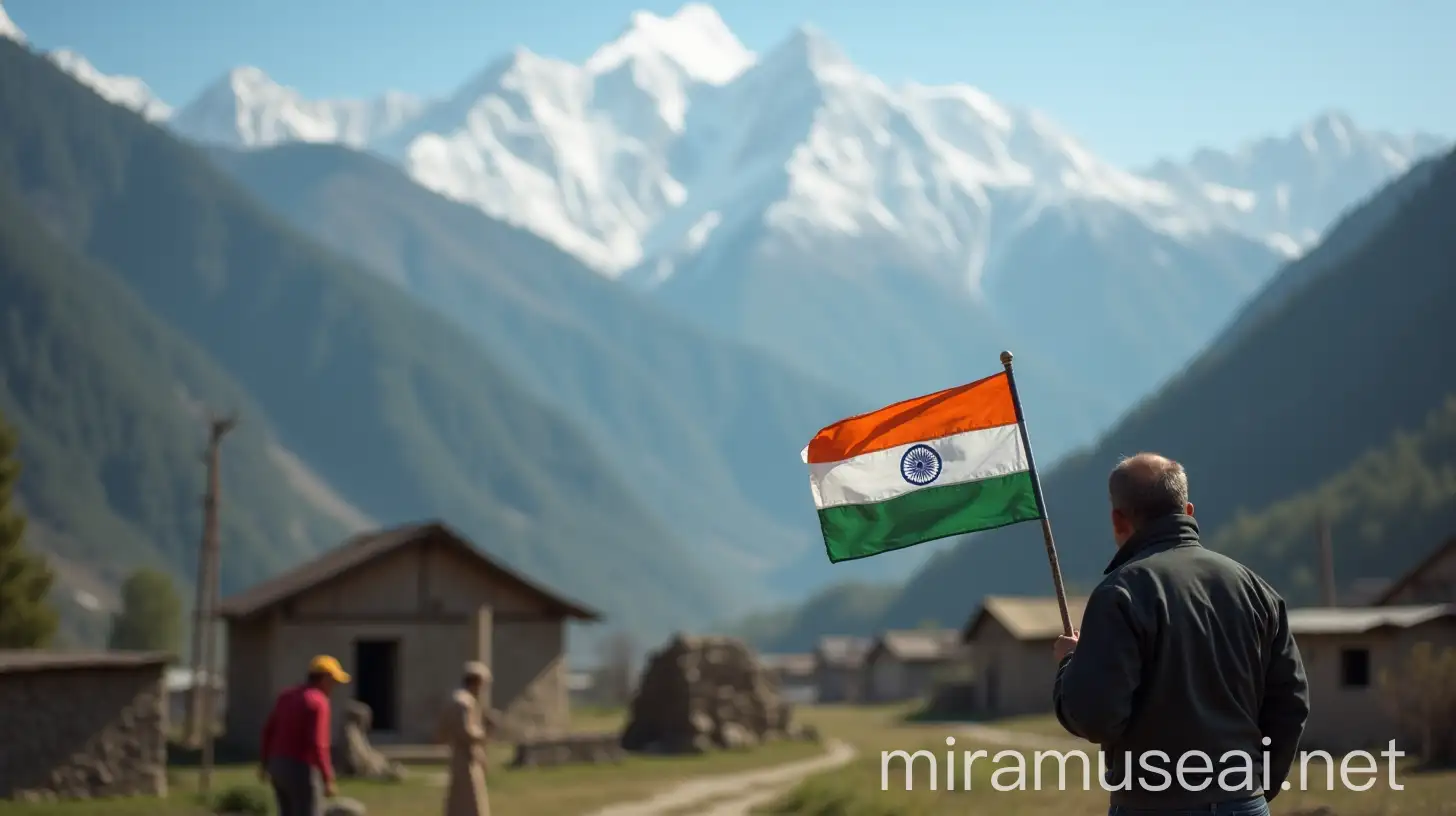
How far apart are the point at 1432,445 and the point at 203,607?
72.8m

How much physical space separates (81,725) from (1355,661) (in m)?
21.1

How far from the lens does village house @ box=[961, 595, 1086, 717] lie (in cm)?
5694

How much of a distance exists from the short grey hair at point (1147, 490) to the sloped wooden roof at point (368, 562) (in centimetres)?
2878

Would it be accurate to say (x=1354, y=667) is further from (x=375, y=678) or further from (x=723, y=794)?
(x=375, y=678)

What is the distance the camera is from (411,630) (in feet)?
118

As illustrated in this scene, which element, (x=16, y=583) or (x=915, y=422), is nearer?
(x=915, y=422)

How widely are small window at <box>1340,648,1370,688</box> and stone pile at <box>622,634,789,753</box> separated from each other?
12290 mm

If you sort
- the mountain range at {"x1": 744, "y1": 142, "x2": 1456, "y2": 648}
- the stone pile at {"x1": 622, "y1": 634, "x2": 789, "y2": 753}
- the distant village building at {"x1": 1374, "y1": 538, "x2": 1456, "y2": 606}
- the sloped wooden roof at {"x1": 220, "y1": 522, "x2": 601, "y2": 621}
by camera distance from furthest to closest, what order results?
the mountain range at {"x1": 744, "y1": 142, "x2": 1456, "y2": 648}
the distant village building at {"x1": 1374, "y1": 538, "x2": 1456, "y2": 606}
the stone pile at {"x1": 622, "y1": 634, "x2": 789, "y2": 753}
the sloped wooden roof at {"x1": 220, "y1": 522, "x2": 601, "y2": 621}

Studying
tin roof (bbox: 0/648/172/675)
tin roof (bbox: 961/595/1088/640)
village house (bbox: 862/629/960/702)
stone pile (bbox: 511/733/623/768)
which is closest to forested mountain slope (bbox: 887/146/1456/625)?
village house (bbox: 862/629/960/702)

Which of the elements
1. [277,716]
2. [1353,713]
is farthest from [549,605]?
[277,716]

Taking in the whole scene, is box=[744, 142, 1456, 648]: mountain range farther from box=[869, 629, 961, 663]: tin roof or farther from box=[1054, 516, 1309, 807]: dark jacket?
box=[1054, 516, 1309, 807]: dark jacket

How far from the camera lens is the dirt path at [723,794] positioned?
24.0m

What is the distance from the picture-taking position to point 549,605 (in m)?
37.6

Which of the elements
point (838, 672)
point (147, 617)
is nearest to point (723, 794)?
point (838, 672)
